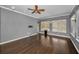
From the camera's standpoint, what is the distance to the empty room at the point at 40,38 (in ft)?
13.2

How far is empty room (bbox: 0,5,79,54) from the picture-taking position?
13.2 ft

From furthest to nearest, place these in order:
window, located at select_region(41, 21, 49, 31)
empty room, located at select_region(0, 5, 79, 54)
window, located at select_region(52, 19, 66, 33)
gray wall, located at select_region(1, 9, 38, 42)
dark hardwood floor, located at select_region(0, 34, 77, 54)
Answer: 1. window, located at select_region(41, 21, 49, 31)
2. window, located at select_region(52, 19, 66, 33)
3. gray wall, located at select_region(1, 9, 38, 42)
4. empty room, located at select_region(0, 5, 79, 54)
5. dark hardwood floor, located at select_region(0, 34, 77, 54)

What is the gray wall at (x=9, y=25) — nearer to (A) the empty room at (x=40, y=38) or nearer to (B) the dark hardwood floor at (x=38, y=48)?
(A) the empty room at (x=40, y=38)

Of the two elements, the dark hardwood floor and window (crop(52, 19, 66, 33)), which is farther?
window (crop(52, 19, 66, 33))

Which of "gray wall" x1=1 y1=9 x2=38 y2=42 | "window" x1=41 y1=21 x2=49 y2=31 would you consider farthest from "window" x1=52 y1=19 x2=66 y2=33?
"gray wall" x1=1 y1=9 x2=38 y2=42

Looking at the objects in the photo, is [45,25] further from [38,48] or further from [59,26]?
[38,48]

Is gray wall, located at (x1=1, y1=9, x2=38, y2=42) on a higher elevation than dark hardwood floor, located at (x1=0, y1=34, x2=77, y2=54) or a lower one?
higher

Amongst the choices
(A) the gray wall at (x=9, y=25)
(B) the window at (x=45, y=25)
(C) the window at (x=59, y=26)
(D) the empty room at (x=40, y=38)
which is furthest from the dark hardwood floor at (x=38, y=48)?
(B) the window at (x=45, y=25)

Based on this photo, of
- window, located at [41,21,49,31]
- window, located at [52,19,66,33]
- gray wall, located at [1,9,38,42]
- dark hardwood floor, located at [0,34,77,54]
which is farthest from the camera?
window, located at [41,21,49,31]

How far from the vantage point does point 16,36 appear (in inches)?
255

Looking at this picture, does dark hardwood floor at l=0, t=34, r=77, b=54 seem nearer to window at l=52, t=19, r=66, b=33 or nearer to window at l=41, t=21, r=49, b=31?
window at l=52, t=19, r=66, b=33
